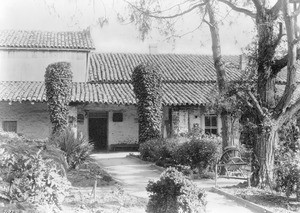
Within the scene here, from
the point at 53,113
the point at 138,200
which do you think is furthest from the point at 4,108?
the point at 138,200

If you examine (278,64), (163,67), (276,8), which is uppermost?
(163,67)

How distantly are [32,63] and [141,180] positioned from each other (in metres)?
14.9

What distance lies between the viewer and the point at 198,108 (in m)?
24.0

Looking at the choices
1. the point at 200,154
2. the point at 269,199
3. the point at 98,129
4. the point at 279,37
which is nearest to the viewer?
the point at 269,199

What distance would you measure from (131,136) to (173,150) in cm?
981

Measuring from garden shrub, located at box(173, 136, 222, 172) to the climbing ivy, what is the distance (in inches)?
335

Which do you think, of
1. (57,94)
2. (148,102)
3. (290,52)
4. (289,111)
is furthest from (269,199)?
(57,94)

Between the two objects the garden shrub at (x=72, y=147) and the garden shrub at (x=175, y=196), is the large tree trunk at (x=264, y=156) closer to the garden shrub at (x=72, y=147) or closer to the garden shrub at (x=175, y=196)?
the garden shrub at (x=175, y=196)

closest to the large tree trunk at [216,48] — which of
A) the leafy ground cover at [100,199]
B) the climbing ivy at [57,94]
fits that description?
the leafy ground cover at [100,199]

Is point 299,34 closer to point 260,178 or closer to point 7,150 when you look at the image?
point 260,178

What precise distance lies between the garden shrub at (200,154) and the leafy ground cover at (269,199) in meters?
3.04

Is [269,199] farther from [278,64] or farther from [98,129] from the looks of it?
[98,129]

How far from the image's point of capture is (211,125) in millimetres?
24938

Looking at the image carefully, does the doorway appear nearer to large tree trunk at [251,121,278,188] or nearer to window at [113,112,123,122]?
window at [113,112,123,122]
